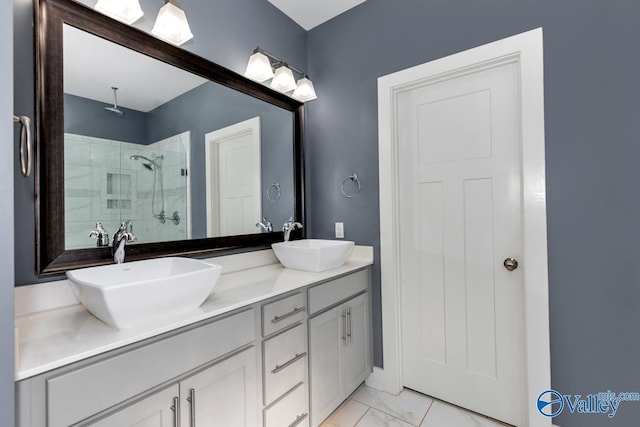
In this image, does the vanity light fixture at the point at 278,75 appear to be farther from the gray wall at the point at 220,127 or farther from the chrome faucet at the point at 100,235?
the chrome faucet at the point at 100,235

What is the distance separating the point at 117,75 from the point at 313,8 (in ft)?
4.73

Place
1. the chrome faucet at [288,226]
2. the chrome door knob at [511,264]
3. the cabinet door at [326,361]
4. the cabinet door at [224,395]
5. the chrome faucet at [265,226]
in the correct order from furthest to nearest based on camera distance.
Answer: the chrome faucet at [288,226] → the chrome faucet at [265,226] → the chrome door knob at [511,264] → the cabinet door at [326,361] → the cabinet door at [224,395]

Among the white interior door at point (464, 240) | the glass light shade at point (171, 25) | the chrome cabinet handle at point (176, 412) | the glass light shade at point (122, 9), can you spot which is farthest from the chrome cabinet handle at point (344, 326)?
the glass light shade at point (122, 9)

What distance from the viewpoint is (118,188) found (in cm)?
134

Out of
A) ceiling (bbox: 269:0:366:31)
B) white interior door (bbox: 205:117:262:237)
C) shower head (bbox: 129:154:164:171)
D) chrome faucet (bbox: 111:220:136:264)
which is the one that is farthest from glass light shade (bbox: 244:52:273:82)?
chrome faucet (bbox: 111:220:136:264)

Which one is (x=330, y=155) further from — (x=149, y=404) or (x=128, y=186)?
(x=149, y=404)

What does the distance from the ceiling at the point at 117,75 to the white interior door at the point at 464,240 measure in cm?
139

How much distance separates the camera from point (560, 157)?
147cm

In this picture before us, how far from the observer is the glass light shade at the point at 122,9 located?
125cm

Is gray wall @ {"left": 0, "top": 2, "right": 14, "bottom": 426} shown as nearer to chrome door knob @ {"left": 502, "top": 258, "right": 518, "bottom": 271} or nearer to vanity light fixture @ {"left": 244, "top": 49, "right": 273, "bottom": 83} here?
vanity light fixture @ {"left": 244, "top": 49, "right": 273, "bottom": 83}

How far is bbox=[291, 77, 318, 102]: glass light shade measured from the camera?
7.10 ft

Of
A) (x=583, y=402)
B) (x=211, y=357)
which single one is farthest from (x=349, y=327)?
(x=583, y=402)

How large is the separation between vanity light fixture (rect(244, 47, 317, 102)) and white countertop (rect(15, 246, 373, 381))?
1277 mm

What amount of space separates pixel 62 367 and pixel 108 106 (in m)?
1.08
